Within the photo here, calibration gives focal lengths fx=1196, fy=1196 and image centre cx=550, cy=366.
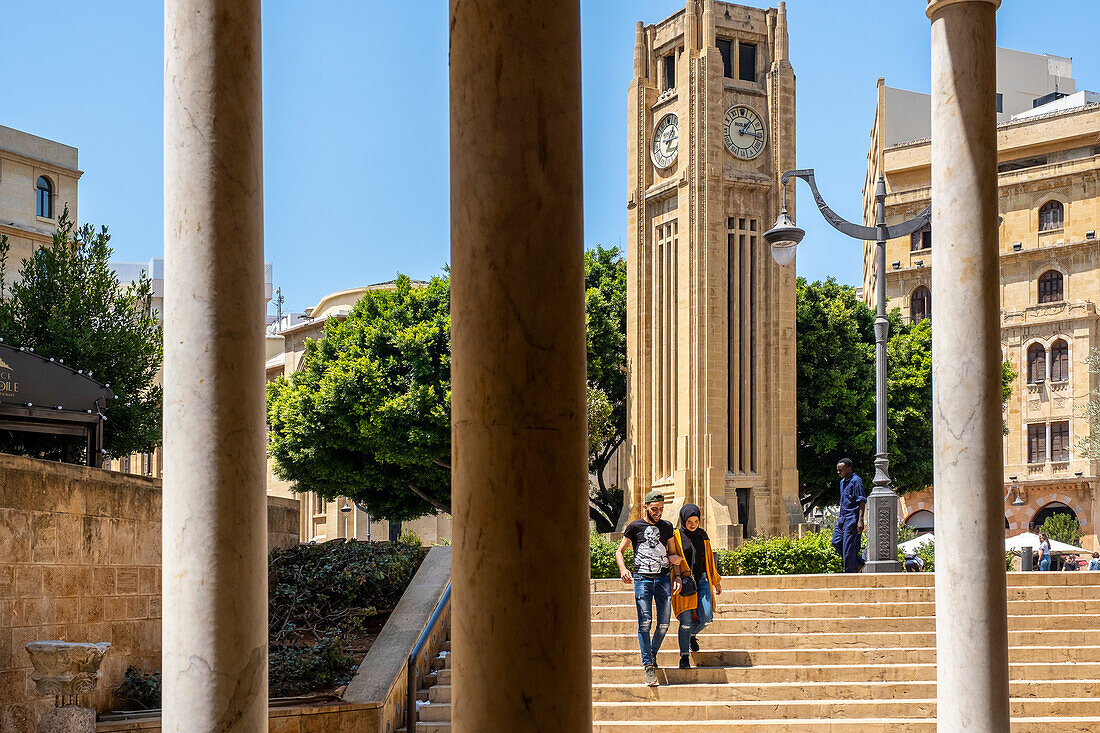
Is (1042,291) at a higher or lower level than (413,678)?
higher

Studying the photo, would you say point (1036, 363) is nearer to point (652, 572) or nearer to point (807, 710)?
point (807, 710)

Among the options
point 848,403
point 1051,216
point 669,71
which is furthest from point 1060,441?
point 669,71

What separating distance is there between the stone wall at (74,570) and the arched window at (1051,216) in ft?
172

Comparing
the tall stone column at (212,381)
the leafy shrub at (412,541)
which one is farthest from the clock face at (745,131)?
the tall stone column at (212,381)

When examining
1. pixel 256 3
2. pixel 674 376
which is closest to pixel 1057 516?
pixel 674 376

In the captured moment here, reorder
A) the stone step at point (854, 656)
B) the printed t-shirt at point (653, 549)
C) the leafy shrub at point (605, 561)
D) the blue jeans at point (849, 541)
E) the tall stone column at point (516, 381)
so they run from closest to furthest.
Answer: the tall stone column at point (516, 381), the printed t-shirt at point (653, 549), the stone step at point (854, 656), the blue jeans at point (849, 541), the leafy shrub at point (605, 561)

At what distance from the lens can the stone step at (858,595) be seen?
602 inches

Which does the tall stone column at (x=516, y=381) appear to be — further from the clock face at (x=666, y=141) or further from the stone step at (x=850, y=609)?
the clock face at (x=666, y=141)

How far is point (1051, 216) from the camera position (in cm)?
5612

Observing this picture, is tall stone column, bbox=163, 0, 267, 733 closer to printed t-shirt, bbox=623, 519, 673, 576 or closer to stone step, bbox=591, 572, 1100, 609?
printed t-shirt, bbox=623, 519, 673, 576

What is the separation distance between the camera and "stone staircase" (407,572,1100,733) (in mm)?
11359

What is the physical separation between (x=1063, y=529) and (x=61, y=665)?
4851cm

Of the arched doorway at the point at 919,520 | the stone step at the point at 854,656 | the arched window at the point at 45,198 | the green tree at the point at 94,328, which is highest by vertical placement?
the arched window at the point at 45,198

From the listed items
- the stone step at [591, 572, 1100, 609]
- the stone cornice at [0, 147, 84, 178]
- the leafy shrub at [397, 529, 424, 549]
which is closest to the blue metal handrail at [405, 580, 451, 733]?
the stone step at [591, 572, 1100, 609]
